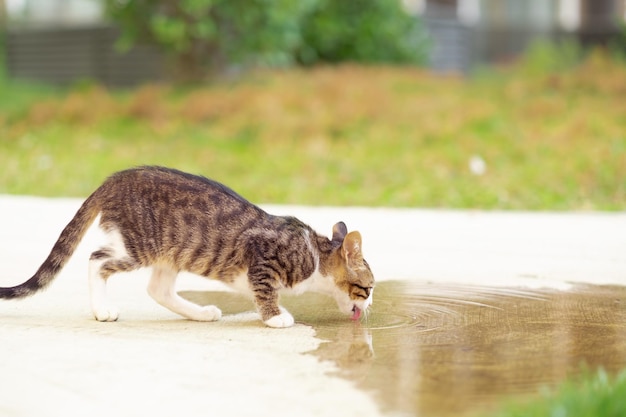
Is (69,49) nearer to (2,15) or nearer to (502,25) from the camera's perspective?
(2,15)

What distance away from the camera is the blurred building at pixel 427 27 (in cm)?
2011

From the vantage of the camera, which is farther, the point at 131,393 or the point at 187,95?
the point at 187,95

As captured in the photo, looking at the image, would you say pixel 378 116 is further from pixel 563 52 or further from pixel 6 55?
pixel 6 55

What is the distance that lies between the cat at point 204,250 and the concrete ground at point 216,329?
18 centimetres

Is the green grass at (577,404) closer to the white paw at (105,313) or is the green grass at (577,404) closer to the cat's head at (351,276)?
the cat's head at (351,276)

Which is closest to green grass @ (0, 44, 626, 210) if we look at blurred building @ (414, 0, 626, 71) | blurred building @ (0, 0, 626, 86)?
blurred building @ (0, 0, 626, 86)

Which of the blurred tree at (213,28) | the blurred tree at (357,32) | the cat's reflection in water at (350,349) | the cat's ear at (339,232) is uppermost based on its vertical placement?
the blurred tree at (357,32)

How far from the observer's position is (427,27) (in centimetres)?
2244

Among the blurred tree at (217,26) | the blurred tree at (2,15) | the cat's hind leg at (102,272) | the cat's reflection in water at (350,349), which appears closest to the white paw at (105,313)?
the cat's hind leg at (102,272)

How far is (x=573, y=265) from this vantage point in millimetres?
6266

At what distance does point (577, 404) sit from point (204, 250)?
222 centimetres

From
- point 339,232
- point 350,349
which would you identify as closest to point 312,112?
point 339,232

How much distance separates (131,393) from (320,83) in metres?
11.5

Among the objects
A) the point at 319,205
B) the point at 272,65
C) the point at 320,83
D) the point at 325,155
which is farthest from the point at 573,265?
the point at 272,65
